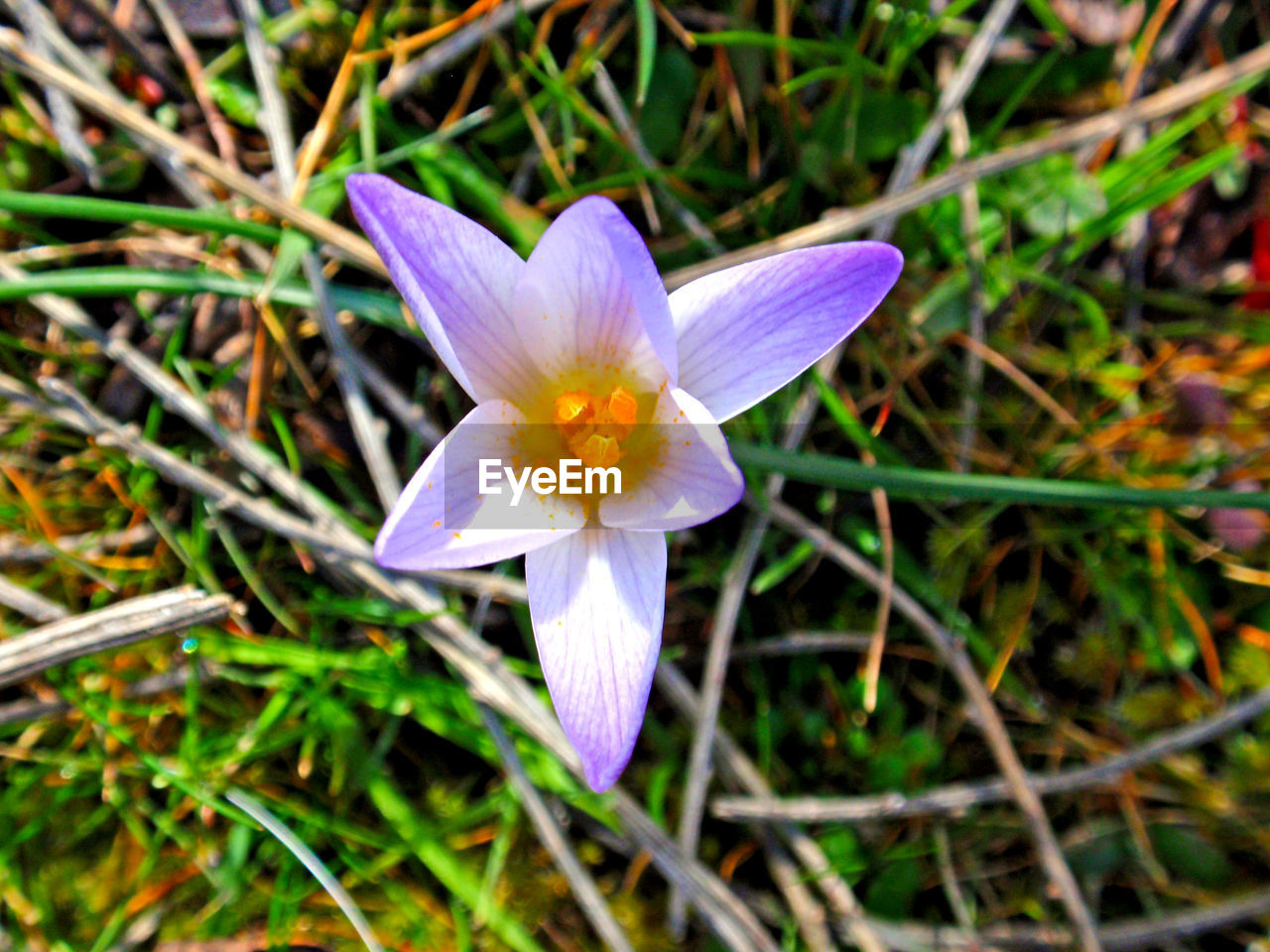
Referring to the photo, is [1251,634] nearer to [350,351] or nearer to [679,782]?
[679,782]

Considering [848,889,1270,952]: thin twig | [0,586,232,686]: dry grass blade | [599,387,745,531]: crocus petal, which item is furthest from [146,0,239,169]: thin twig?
[848,889,1270,952]: thin twig

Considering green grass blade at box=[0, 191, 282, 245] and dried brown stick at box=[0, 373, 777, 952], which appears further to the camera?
dried brown stick at box=[0, 373, 777, 952]

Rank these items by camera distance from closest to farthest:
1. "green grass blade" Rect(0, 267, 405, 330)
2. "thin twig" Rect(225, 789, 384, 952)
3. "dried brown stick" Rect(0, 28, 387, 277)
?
"thin twig" Rect(225, 789, 384, 952) < "green grass blade" Rect(0, 267, 405, 330) < "dried brown stick" Rect(0, 28, 387, 277)

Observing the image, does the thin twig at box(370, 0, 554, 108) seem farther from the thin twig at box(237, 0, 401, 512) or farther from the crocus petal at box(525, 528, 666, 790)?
the crocus petal at box(525, 528, 666, 790)

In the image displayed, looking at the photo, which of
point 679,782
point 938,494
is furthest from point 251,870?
point 938,494

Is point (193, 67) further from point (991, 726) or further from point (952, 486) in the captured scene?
point (991, 726)

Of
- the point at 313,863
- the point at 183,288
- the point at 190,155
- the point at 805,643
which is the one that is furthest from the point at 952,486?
the point at 190,155
